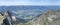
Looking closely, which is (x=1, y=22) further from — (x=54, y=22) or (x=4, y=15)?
(x=54, y=22)

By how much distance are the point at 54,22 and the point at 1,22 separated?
6.82 ft

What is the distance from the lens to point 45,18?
6.30 m

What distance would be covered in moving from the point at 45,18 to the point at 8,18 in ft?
5.54

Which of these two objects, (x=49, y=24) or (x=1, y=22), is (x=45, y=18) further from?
(x=1, y=22)

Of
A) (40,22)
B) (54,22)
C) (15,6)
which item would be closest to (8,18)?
(40,22)

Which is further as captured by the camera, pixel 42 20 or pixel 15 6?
pixel 15 6

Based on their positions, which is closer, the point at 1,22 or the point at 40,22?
the point at 40,22

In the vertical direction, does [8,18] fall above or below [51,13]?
below

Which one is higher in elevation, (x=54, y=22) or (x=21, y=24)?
(x=54, y=22)

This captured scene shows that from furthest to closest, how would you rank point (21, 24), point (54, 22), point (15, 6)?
point (15, 6) < point (21, 24) < point (54, 22)

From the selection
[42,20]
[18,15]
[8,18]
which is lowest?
[18,15]

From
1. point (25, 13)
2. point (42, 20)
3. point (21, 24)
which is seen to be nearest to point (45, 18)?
point (42, 20)

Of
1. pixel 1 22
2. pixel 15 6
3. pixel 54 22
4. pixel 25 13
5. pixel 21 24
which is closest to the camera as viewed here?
pixel 54 22

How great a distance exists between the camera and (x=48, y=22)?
616 centimetres
